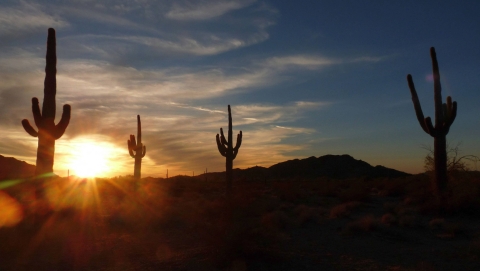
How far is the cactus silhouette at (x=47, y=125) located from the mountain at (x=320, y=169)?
3181 inches

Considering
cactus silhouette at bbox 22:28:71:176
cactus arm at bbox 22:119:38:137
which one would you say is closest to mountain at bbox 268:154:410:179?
cactus silhouette at bbox 22:28:71:176

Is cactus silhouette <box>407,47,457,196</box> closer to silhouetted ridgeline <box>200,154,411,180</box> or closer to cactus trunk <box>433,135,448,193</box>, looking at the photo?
cactus trunk <box>433,135,448,193</box>

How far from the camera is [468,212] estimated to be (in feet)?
62.4

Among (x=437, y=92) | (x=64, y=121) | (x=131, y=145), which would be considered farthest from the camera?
(x=131, y=145)

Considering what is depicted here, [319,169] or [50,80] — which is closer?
[50,80]

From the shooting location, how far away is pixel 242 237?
12.0 metres

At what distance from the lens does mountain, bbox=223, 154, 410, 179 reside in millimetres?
100250

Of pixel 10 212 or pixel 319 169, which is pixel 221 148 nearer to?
pixel 10 212

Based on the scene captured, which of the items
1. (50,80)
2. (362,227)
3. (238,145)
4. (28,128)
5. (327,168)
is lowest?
(362,227)

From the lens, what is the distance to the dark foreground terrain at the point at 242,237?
1174cm

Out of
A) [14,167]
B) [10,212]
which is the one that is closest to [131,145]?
[10,212]

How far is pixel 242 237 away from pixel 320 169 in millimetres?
96265

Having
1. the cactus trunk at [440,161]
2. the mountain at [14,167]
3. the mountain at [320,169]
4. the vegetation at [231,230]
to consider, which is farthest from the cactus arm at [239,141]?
the mountain at [320,169]

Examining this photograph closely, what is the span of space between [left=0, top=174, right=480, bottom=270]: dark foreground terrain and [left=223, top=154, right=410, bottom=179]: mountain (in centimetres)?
7830
